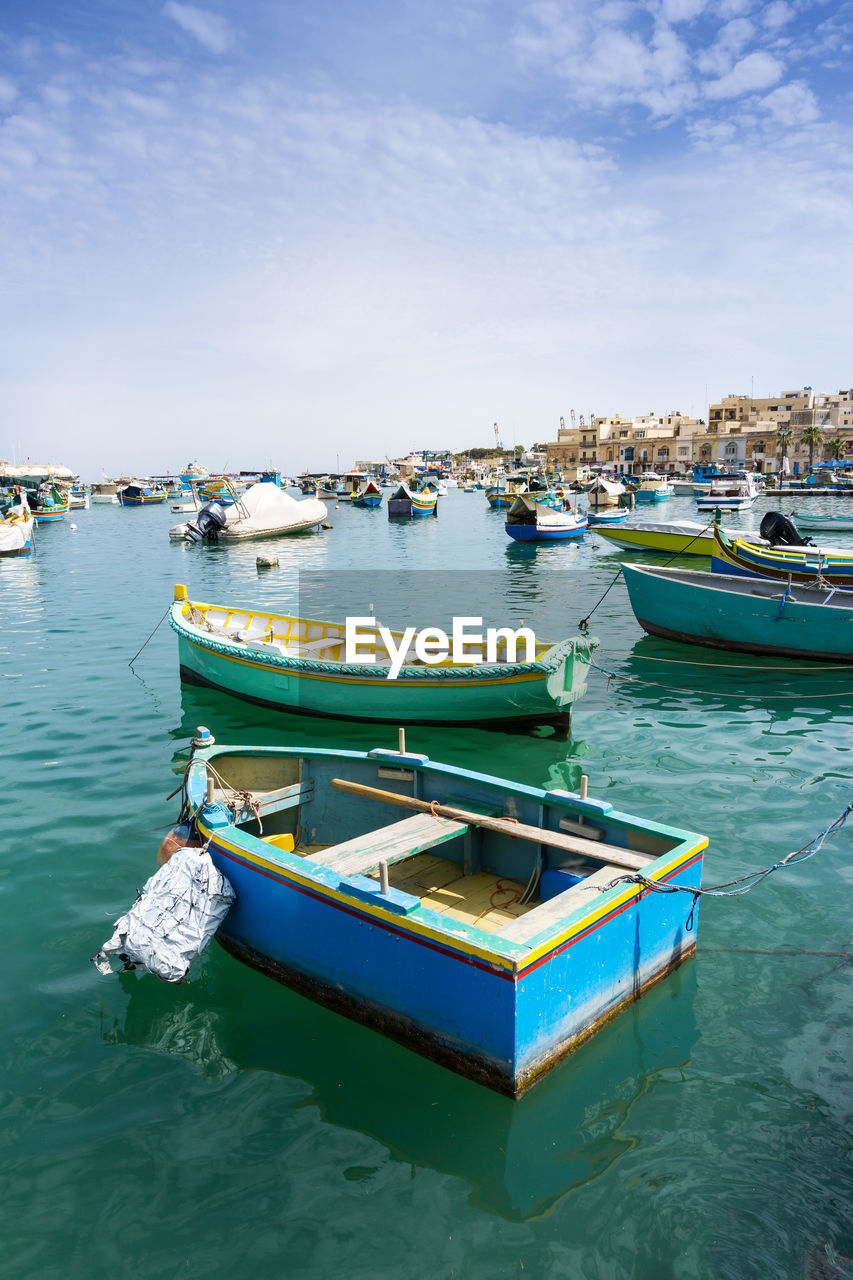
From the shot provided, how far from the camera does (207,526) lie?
51.8 meters

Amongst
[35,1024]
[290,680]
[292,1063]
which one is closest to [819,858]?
[292,1063]

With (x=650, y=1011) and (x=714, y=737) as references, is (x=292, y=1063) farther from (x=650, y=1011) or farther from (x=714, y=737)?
(x=714, y=737)

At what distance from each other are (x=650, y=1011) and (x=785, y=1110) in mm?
1173

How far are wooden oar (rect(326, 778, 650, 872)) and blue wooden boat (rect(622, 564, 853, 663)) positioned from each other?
1266 cm

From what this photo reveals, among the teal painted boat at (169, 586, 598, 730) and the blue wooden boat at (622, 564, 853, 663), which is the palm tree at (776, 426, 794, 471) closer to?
the blue wooden boat at (622, 564, 853, 663)

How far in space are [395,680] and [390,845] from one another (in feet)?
21.0

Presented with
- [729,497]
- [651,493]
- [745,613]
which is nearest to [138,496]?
[651,493]

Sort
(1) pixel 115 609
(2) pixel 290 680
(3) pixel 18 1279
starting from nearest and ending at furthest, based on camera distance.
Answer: (3) pixel 18 1279
(2) pixel 290 680
(1) pixel 115 609

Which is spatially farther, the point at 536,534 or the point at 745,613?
the point at 536,534

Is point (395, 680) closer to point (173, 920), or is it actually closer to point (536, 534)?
point (173, 920)

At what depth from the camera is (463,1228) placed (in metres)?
4.53

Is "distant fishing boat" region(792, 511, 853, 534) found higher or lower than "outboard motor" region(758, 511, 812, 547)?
→ lower

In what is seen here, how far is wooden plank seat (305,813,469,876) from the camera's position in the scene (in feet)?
21.1

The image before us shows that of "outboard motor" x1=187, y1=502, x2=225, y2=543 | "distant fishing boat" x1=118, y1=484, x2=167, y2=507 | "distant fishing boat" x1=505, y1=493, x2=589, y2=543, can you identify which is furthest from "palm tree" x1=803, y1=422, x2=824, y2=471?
"distant fishing boat" x1=118, y1=484, x2=167, y2=507
